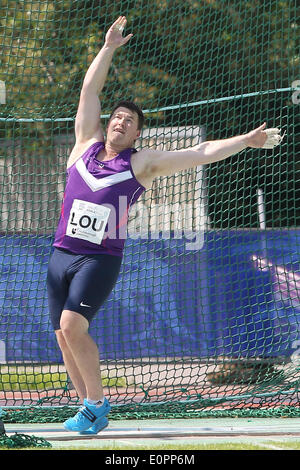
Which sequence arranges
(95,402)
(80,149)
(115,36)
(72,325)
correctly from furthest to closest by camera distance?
1. (115,36)
2. (80,149)
3. (95,402)
4. (72,325)

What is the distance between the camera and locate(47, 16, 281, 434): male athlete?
4887mm

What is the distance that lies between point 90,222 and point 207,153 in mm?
805

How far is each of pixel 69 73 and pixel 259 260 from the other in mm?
2931

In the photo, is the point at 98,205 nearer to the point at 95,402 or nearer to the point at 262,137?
the point at 262,137

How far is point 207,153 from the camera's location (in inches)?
197

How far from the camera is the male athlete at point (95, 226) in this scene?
16.0 ft

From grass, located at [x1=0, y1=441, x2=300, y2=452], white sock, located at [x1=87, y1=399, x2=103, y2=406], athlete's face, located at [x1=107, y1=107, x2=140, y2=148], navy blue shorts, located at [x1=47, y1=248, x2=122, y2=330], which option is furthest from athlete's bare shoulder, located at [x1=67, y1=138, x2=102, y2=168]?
grass, located at [x1=0, y1=441, x2=300, y2=452]

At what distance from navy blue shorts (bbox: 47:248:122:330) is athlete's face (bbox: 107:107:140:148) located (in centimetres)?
72

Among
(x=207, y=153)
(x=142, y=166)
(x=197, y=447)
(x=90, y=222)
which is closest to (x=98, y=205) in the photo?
(x=90, y=222)

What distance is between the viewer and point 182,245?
26.9 feet

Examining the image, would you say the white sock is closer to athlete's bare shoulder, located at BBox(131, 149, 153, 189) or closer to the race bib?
the race bib

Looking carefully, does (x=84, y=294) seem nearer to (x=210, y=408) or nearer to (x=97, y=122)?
(x=97, y=122)
